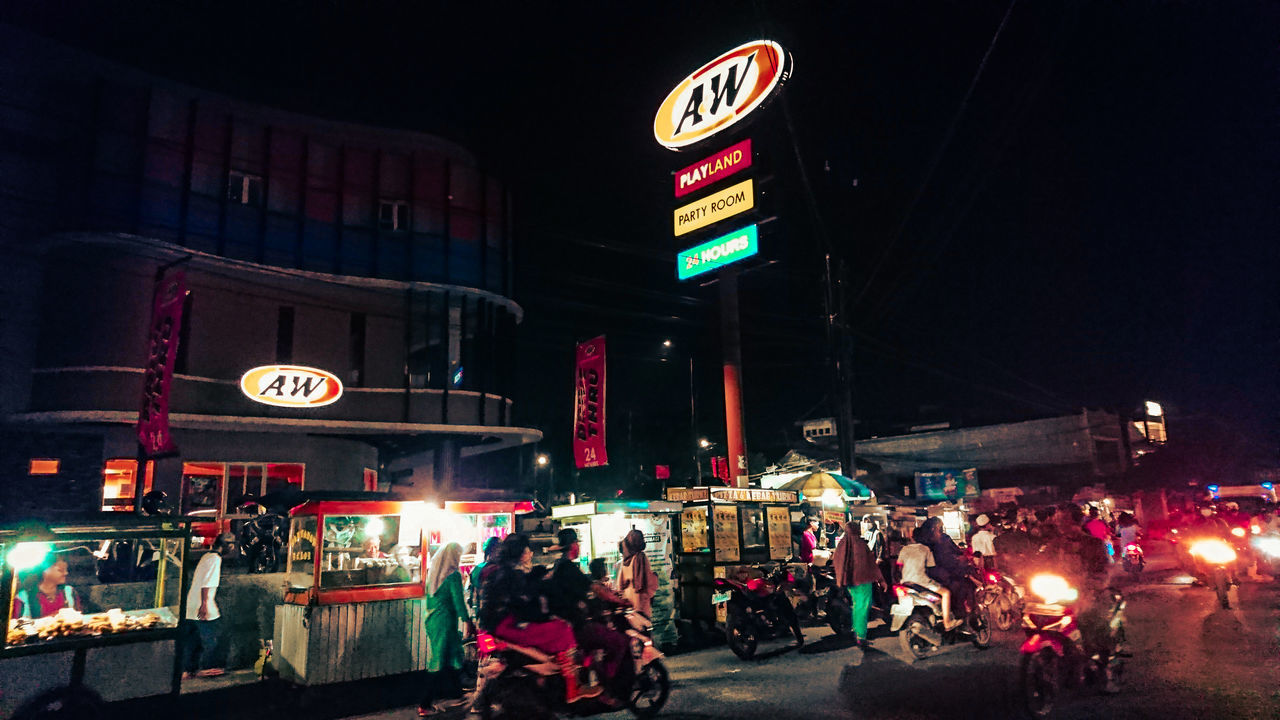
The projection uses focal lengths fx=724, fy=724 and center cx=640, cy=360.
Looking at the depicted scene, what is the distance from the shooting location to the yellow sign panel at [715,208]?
1764 cm

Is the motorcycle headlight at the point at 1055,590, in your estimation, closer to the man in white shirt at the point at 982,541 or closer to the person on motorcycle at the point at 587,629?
the person on motorcycle at the point at 587,629

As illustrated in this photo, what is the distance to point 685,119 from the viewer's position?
Result: 18.8 metres

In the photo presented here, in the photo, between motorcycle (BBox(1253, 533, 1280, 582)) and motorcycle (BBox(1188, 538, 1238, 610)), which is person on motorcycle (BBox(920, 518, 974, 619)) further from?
motorcycle (BBox(1253, 533, 1280, 582))

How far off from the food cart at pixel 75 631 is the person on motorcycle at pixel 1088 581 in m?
9.56

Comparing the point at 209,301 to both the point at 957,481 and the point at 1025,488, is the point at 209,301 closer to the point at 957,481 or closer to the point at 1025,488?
the point at 957,481

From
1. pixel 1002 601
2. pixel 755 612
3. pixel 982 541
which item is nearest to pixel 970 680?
pixel 755 612

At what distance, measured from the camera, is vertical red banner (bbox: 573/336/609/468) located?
17219mm

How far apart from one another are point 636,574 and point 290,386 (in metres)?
11.9

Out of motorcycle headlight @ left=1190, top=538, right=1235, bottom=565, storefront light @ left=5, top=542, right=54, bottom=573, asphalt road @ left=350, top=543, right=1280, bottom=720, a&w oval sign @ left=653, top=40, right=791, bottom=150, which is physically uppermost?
a&w oval sign @ left=653, top=40, right=791, bottom=150

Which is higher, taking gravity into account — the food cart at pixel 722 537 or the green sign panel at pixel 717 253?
the green sign panel at pixel 717 253

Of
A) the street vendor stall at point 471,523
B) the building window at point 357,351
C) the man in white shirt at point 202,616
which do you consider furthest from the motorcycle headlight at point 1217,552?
the building window at point 357,351

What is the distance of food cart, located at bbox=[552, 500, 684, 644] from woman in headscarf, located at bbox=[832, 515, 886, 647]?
9.55 ft

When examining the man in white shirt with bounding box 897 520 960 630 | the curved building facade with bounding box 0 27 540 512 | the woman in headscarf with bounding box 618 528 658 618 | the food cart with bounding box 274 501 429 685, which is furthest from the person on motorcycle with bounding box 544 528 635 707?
the curved building facade with bounding box 0 27 540 512

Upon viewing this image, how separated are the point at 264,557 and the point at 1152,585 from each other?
22084 mm
